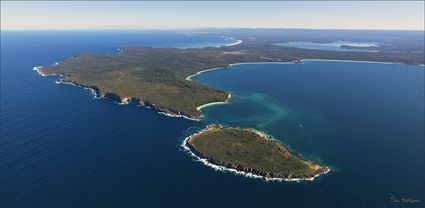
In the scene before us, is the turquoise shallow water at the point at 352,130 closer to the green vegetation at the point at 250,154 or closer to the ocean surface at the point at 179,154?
the ocean surface at the point at 179,154

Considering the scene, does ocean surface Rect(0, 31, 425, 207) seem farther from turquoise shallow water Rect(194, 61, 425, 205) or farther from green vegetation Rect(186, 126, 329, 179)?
green vegetation Rect(186, 126, 329, 179)

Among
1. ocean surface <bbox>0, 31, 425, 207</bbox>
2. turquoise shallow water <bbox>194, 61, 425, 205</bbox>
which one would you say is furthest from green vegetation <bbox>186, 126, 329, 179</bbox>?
turquoise shallow water <bbox>194, 61, 425, 205</bbox>

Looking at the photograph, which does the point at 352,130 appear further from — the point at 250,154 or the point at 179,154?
the point at 179,154

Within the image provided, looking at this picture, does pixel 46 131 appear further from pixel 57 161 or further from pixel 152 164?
pixel 152 164

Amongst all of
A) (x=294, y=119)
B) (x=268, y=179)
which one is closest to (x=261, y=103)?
(x=294, y=119)

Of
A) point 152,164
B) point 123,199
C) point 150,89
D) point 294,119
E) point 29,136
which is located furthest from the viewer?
point 150,89

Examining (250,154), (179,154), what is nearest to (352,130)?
(250,154)

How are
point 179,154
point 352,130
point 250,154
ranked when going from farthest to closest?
point 352,130
point 179,154
point 250,154

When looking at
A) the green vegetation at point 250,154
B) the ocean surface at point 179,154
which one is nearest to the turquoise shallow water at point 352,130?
the ocean surface at point 179,154
